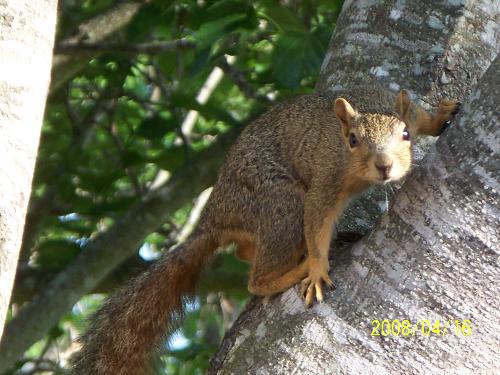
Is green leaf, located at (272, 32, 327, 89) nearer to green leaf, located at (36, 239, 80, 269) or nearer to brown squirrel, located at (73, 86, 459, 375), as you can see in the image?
brown squirrel, located at (73, 86, 459, 375)

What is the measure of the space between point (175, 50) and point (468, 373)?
254 cm

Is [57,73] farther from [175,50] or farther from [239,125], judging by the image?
[239,125]

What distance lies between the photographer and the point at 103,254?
3945 millimetres

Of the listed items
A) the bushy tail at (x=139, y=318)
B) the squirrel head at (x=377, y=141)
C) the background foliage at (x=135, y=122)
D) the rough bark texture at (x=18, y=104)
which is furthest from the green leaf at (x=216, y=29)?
the rough bark texture at (x=18, y=104)

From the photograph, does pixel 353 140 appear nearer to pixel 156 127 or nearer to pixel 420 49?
pixel 420 49

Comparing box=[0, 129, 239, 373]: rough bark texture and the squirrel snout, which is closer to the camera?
the squirrel snout

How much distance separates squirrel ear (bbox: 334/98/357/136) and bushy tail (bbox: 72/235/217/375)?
0.65 m

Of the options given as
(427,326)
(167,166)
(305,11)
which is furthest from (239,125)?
(427,326)

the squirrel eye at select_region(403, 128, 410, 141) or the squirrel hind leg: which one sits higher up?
the squirrel eye at select_region(403, 128, 410, 141)

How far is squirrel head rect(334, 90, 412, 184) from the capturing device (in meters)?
2.43

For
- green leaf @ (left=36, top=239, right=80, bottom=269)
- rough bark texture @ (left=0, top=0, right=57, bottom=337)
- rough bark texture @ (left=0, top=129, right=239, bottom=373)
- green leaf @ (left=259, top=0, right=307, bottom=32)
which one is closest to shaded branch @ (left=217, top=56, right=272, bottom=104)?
rough bark texture @ (left=0, top=129, right=239, bottom=373)

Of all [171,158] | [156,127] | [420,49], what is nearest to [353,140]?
[420,49]
